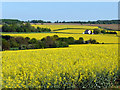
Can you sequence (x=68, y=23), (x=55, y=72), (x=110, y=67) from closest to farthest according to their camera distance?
(x=55, y=72) < (x=110, y=67) < (x=68, y=23)

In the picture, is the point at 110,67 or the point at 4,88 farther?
the point at 110,67

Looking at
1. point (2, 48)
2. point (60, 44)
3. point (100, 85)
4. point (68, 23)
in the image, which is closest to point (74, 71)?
point (100, 85)

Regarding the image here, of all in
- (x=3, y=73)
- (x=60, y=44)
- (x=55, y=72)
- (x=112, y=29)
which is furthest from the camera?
(x=112, y=29)

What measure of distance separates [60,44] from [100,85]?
64.3 feet

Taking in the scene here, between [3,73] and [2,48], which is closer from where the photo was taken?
[3,73]

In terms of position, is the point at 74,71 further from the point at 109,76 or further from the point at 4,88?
the point at 4,88

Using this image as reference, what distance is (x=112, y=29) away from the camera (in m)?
60.4

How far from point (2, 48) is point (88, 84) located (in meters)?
18.3

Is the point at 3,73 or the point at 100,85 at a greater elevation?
the point at 3,73

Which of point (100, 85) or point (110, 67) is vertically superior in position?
point (110, 67)

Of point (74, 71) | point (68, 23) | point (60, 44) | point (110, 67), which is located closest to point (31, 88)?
point (74, 71)

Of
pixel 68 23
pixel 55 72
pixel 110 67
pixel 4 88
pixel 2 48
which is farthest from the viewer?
pixel 68 23

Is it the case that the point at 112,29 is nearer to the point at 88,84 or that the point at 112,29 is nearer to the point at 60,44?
the point at 60,44

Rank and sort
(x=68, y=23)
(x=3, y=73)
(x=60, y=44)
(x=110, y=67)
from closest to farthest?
(x=3, y=73) < (x=110, y=67) < (x=60, y=44) < (x=68, y=23)
